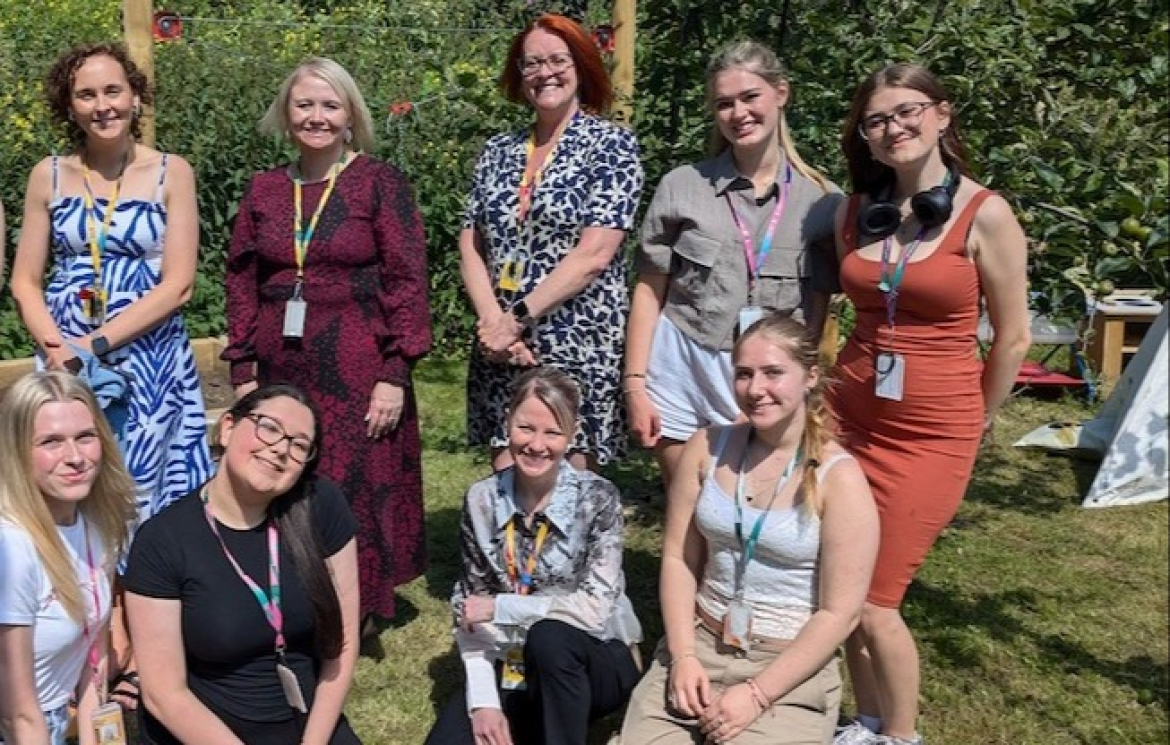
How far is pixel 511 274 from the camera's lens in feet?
12.3

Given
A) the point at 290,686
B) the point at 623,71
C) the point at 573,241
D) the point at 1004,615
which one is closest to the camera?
the point at 290,686

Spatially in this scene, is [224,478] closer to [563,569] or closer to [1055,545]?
[563,569]

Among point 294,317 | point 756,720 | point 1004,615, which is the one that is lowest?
point 1004,615

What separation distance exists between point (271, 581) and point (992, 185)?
229 cm

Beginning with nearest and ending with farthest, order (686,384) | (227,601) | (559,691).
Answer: (227,601) < (559,691) < (686,384)

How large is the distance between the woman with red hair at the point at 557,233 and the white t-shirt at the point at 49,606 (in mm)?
1266

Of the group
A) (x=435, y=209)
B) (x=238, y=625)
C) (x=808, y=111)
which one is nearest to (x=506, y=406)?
(x=238, y=625)

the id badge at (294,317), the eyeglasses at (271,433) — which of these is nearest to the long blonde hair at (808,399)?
the eyeglasses at (271,433)

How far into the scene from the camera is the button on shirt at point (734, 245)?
337 centimetres

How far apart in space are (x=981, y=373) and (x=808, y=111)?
1.52 m

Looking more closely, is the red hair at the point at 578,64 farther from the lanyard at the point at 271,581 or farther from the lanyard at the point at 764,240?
the lanyard at the point at 271,581

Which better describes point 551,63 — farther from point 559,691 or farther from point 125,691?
point 125,691

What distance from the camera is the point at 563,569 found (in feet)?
11.3

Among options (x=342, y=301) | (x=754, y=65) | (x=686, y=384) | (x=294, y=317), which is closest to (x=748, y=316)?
(x=686, y=384)
